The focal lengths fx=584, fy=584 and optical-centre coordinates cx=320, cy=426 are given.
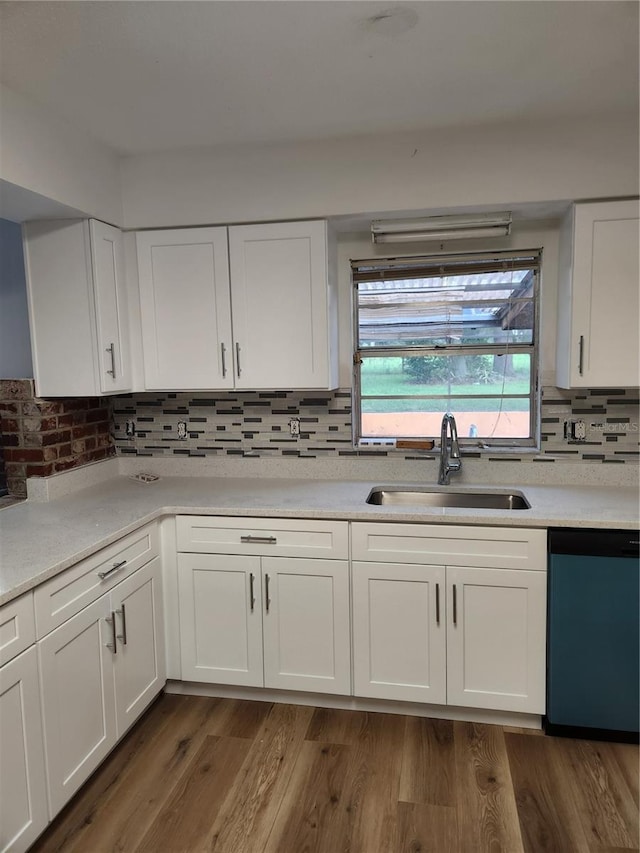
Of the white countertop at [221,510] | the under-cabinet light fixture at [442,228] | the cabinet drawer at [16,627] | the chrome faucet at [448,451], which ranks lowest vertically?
the cabinet drawer at [16,627]

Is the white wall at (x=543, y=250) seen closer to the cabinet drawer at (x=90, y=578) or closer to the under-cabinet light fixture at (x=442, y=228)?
the under-cabinet light fixture at (x=442, y=228)

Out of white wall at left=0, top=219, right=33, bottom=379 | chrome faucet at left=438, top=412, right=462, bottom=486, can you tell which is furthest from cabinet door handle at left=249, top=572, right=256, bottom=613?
white wall at left=0, top=219, right=33, bottom=379

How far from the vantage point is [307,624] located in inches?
95.6

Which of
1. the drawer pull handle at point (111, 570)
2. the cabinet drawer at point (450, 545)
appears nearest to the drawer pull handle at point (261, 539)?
the cabinet drawer at point (450, 545)

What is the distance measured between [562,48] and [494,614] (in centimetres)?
196

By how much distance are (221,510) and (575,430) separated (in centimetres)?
165

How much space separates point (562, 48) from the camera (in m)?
1.82

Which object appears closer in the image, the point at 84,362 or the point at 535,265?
the point at 84,362

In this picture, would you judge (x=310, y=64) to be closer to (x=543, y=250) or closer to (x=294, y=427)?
(x=543, y=250)

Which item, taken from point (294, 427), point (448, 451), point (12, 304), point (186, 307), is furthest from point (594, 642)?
point (12, 304)

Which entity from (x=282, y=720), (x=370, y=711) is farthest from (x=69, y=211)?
(x=370, y=711)

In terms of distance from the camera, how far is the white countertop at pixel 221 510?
1.95m

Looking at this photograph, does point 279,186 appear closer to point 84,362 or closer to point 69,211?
point 69,211

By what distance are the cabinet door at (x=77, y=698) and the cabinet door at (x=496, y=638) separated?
1.29m
